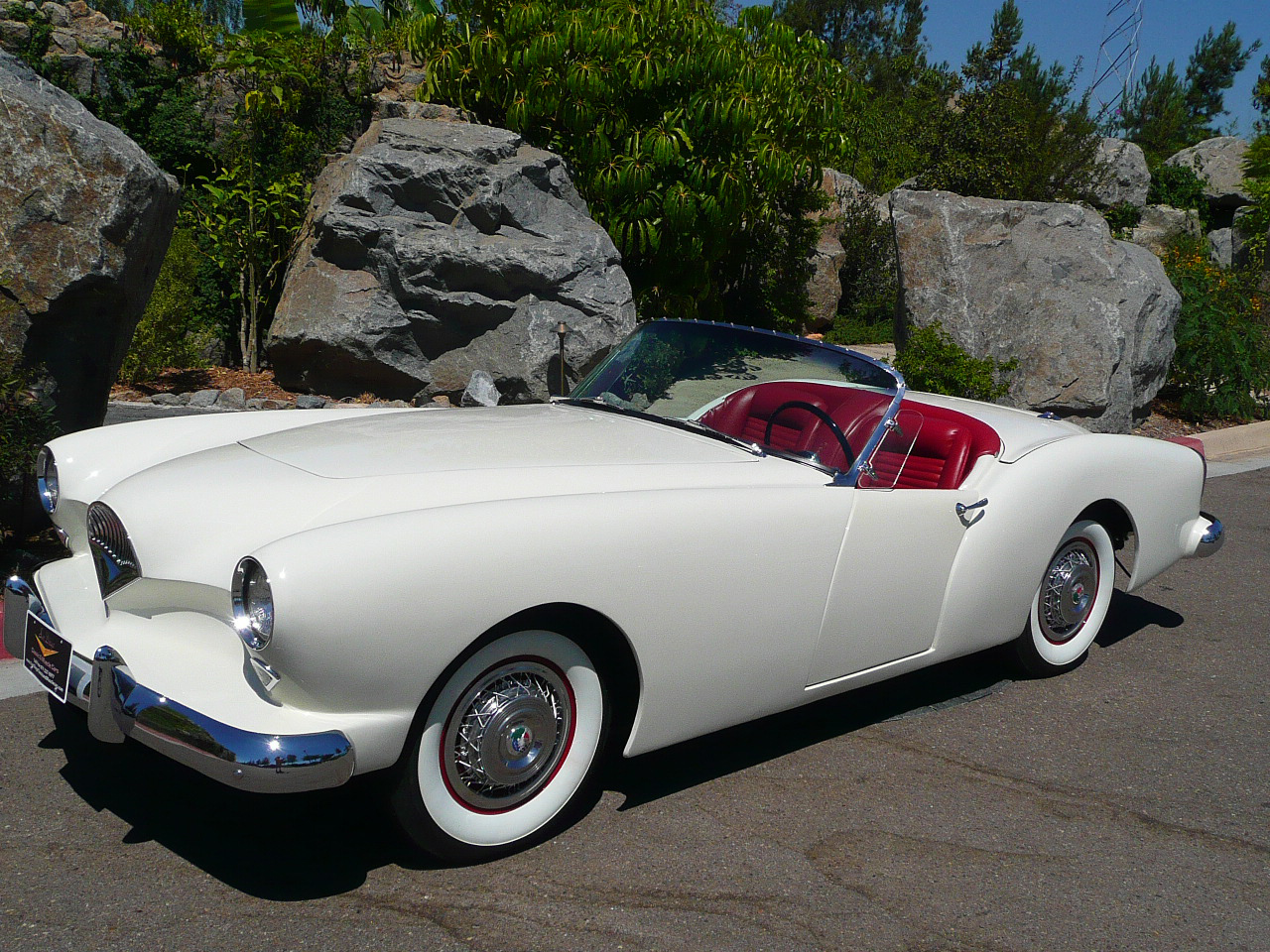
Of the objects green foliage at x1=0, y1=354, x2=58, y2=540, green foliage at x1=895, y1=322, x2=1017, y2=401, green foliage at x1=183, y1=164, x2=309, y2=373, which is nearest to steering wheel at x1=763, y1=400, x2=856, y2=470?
green foliage at x1=0, y1=354, x2=58, y2=540

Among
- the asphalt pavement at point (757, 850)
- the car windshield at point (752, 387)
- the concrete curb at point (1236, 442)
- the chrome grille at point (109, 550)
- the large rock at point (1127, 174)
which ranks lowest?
the asphalt pavement at point (757, 850)

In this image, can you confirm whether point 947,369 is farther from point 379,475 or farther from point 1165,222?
point 1165,222

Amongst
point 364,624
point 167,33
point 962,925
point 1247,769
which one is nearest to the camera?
point 364,624

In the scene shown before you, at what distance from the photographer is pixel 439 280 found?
8.72 meters

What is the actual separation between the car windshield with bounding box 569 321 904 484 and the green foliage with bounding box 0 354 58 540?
7.56 ft

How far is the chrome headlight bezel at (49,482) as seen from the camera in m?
3.36

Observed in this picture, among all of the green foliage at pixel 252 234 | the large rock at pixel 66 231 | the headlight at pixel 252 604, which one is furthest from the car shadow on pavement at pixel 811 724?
the green foliage at pixel 252 234

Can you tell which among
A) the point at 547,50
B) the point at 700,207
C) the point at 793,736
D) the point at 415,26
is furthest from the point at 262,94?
the point at 793,736

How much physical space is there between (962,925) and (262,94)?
31.0 feet

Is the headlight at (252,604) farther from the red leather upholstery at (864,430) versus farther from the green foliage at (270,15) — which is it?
the green foliage at (270,15)

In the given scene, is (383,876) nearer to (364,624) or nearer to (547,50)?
(364,624)

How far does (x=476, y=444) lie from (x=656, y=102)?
276 inches

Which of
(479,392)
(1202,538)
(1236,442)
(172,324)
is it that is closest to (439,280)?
(479,392)

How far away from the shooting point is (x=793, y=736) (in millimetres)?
3662
